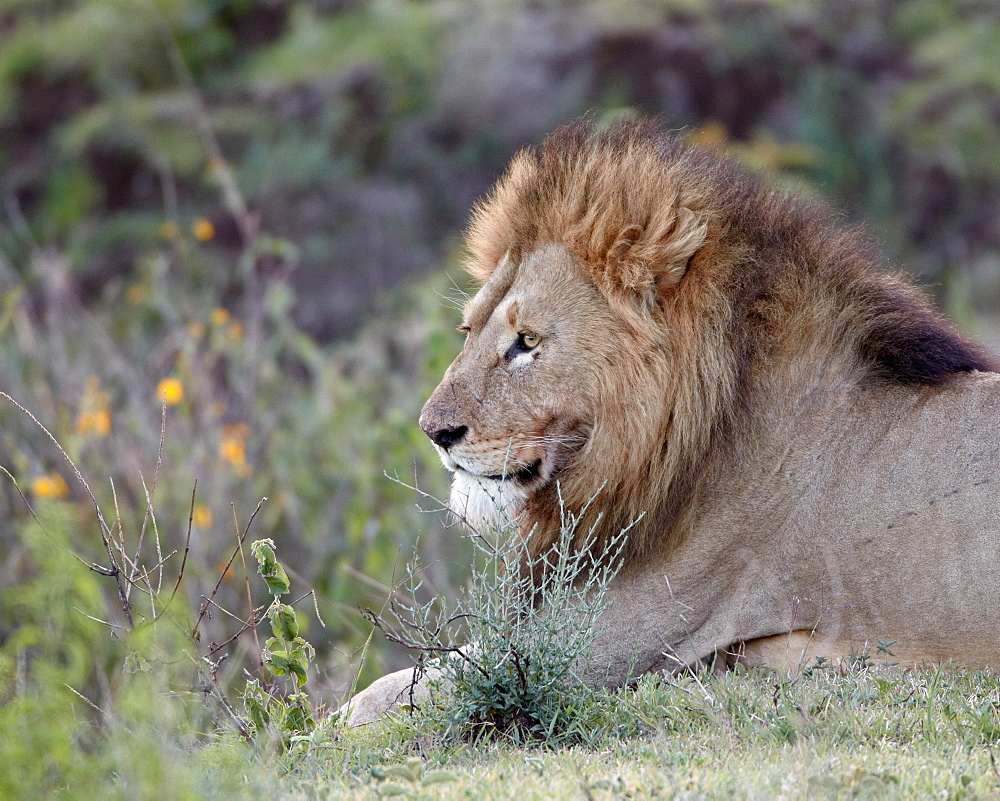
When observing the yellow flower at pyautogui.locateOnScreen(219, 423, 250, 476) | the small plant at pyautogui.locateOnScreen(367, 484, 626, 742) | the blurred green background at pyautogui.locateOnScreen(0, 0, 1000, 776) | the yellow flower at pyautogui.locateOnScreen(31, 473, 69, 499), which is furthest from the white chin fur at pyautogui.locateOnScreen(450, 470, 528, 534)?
the blurred green background at pyautogui.locateOnScreen(0, 0, 1000, 776)

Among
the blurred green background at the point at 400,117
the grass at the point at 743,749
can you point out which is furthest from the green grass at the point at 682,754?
the blurred green background at the point at 400,117

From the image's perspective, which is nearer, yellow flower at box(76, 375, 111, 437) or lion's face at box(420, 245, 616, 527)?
lion's face at box(420, 245, 616, 527)

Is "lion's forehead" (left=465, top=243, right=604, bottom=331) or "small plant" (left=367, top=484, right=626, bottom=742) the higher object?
"lion's forehead" (left=465, top=243, right=604, bottom=331)

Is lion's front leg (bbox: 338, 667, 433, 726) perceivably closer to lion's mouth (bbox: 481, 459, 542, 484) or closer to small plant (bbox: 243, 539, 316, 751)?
small plant (bbox: 243, 539, 316, 751)

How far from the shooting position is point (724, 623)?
3535 millimetres

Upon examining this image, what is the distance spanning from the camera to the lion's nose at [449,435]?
12.3 ft

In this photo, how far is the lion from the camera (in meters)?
3.41

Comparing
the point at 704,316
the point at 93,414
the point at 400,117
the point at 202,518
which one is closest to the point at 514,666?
the point at 704,316

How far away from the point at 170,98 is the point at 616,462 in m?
10.4

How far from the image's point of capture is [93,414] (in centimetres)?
612

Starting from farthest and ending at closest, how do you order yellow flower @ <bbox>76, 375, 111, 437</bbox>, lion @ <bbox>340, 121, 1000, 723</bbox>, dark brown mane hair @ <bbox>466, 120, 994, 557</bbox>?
1. yellow flower @ <bbox>76, 375, 111, 437</bbox>
2. dark brown mane hair @ <bbox>466, 120, 994, 557</bbox>
3. lion @ <bbox>340, 121, 1000, 723</bbox>

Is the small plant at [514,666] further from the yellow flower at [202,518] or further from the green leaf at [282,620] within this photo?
the yellow flower at [202,518]

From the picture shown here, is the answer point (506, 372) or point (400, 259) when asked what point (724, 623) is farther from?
point (400, 259)

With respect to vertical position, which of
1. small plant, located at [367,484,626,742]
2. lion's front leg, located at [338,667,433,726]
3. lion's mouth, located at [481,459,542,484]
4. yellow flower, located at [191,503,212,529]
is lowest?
Answer: yellow flower, located at [191,503,212,529]
